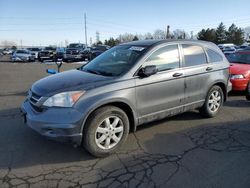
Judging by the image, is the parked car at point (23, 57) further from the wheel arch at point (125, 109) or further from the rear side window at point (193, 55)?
the wheel arch at point (125, 109)

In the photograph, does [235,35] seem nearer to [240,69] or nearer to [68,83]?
[240,69]

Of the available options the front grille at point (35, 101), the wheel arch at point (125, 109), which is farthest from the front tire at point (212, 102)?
the front grille at point (35, 101)

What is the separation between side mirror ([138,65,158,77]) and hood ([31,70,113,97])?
1.80ft

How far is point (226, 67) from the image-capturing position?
570 centimetres

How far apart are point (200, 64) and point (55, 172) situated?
351 centimetres

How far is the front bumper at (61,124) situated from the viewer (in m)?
3.45

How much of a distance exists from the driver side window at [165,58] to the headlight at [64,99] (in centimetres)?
137

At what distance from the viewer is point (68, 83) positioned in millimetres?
3820

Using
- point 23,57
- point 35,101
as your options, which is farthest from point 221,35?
A: point 35,101

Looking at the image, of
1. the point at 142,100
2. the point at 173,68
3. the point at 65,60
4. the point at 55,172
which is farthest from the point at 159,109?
the point at 65,60

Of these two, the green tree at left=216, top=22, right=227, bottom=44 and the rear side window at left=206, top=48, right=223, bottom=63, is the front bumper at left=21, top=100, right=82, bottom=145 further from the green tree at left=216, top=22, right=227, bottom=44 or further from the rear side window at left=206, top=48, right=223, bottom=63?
the green tree at left=216, top=22, right=227, bottom=44

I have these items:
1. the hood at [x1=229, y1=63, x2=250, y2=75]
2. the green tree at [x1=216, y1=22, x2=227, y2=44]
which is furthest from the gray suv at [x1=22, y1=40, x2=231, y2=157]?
the green tree at [x1=216, y1=22, x2=227, y2=44]

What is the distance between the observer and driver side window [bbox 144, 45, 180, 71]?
437 cm

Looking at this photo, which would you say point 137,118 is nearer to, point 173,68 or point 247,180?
point 173,68
